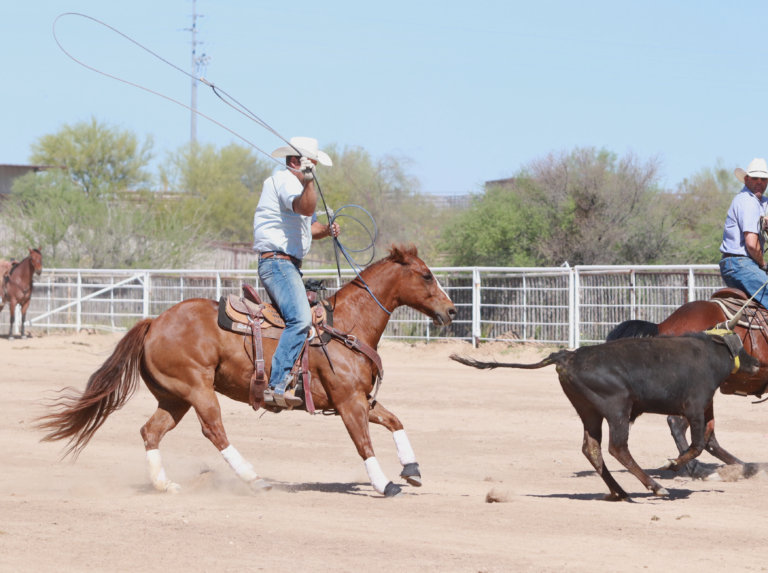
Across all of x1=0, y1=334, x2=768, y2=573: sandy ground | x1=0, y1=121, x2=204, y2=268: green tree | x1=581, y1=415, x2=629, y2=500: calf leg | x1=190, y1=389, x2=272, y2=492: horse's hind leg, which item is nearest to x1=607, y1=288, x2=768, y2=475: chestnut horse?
x1=0, y1=334, x2=768, y2=573: sandy ground

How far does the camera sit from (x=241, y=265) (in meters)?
42.4

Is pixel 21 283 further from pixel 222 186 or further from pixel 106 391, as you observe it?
pixel 222 186

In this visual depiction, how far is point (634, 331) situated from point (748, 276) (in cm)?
117

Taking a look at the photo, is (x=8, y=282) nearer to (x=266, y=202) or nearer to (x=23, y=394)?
(x=23, y=394)

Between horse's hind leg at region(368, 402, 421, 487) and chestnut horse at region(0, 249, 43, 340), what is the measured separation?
19.8 meters

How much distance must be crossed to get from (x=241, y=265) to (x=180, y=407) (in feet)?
113

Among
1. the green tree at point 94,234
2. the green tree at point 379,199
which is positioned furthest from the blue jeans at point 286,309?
the green tree at point 379,199

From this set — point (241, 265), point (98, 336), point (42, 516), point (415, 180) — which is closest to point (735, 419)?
point (42, 516)

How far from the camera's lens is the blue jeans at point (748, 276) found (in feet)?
29.8

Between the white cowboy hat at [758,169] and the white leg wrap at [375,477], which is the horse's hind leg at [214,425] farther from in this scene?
the white cowboy hat at [758,169]

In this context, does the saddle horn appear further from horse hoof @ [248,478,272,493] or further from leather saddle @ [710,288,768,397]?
horse hoof @ [248,478,272,493]

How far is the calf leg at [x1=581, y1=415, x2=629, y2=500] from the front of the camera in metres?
7.44

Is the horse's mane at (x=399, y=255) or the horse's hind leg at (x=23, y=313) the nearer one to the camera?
the horse's mane at (x=399, y=255)

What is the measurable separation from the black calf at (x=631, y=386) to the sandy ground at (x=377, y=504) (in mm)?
363
